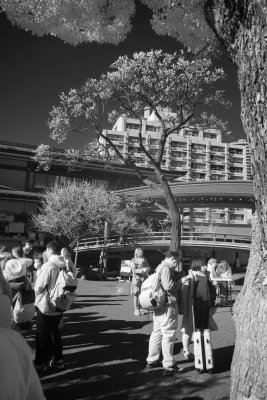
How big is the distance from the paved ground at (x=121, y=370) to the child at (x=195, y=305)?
0.45 meters

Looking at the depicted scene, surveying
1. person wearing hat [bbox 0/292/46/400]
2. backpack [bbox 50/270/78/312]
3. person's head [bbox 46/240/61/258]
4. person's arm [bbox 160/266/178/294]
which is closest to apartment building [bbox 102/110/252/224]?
person's head [bbox 46/240/61/258]

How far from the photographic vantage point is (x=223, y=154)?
84.2 m

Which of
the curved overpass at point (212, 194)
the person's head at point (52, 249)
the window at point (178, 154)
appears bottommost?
the person's head at point (52, 249)

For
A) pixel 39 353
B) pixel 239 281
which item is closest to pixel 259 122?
pixel 39 353

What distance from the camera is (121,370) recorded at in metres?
5.31

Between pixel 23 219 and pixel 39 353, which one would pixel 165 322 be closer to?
pixel 39 353

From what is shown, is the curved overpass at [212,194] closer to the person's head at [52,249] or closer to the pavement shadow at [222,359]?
the pavement shadow at [222,359]

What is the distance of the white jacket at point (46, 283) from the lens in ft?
16.8

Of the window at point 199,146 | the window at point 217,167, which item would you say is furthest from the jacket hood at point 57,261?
the window at point 217,167

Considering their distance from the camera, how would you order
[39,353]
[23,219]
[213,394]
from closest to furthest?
[213,394]
[39,353]
[23,219]

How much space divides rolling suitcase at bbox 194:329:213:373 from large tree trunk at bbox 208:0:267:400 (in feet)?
7.80

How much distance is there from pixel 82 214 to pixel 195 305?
84.5 ft

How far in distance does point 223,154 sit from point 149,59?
74.5m

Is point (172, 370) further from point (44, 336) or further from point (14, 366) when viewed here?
point (14, 366)
